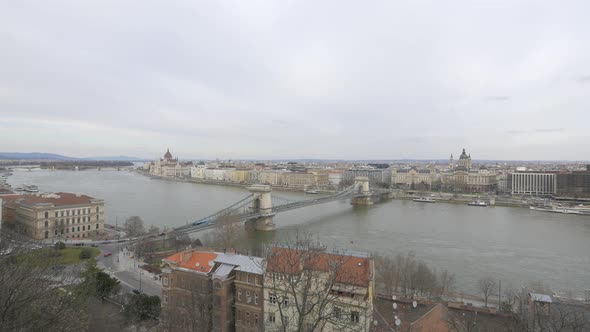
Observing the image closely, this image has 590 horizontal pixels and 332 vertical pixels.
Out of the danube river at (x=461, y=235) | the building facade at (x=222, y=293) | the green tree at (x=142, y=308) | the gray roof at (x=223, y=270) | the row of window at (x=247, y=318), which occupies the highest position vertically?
the gray roof at (x=223, y=270)

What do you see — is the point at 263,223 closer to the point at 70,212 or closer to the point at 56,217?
the point at 70,212

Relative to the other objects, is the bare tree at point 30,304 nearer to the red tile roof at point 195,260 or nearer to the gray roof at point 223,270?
the gray roof at point 223,270

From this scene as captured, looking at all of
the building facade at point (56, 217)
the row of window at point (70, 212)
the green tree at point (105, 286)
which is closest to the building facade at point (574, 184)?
the building facade at point (56, 217)

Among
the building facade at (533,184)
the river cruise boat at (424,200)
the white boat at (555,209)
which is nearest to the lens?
the white boat at (555,209)

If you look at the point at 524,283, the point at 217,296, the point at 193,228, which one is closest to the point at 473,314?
the point at 217,296

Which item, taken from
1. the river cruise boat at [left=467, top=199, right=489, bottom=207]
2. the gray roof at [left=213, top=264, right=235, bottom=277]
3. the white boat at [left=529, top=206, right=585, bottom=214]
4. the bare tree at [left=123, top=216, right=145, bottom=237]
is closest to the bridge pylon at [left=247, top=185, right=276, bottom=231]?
the bare tree at [left=123, top=216, right=145, bottom=237]

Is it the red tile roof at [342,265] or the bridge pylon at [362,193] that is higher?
the red tile roof at [342,265]

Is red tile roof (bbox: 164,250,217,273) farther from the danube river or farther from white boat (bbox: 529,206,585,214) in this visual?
white boat (bbox: 529,206,585,214)
